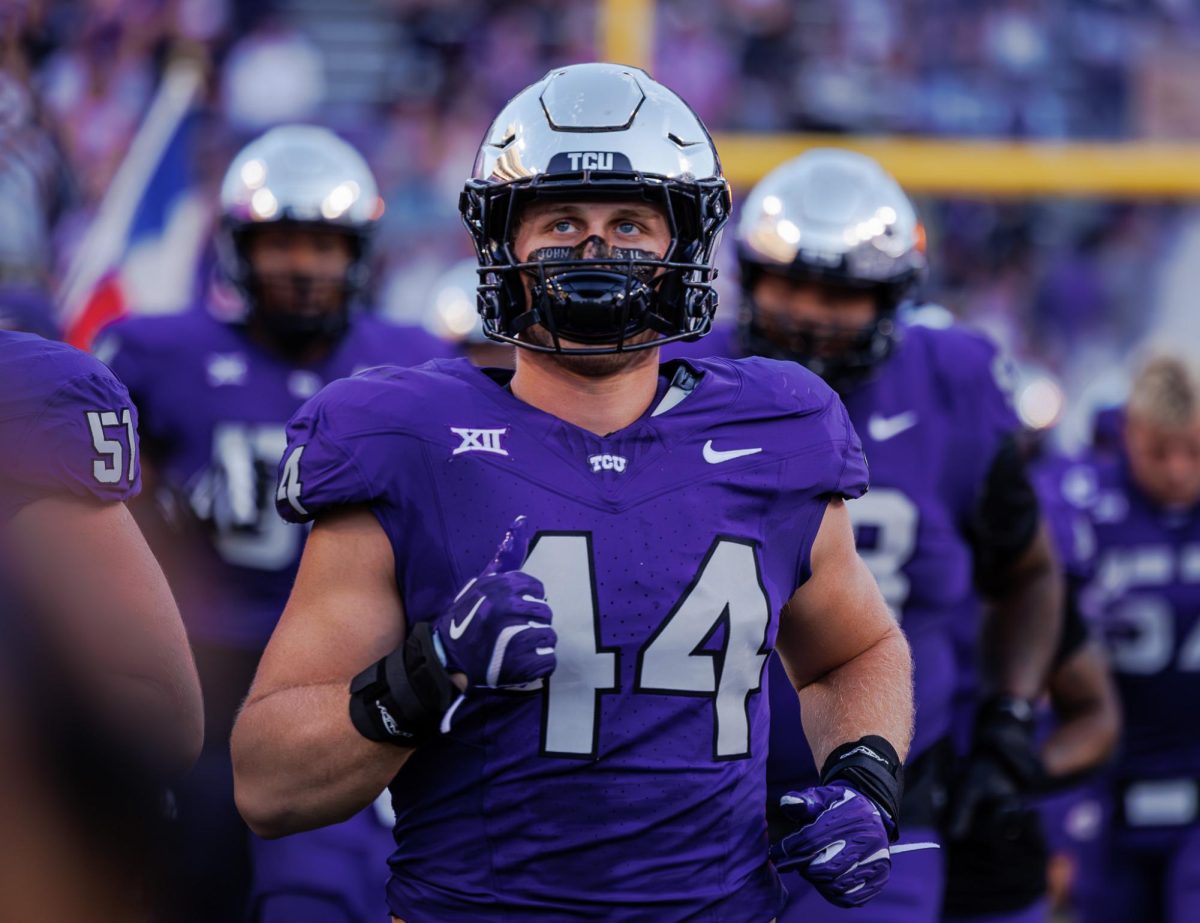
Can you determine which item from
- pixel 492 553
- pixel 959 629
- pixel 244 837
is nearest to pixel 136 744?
pixel 492 553

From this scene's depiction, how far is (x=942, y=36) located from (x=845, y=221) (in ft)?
20.9

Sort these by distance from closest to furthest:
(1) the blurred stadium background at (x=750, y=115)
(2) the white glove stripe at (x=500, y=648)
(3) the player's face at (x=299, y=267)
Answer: (2) the white glove stripe at (x=500, y=648) → (3) the player's face at (x=299, y=267) → (1) the blurred stadium background at (x=750, y=115)

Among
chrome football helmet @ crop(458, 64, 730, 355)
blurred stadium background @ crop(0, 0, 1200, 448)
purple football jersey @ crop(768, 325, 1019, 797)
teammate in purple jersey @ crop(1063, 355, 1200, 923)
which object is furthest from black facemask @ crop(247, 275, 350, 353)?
blurred stadium background @ crop(0, 0, 1200, 448)

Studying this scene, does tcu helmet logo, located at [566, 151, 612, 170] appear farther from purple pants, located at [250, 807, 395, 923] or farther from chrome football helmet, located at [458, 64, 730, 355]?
purple pants, located at [250, 807, 395, 923]

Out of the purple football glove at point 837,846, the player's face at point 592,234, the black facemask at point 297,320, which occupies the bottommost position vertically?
the purple football glove at point 837,846

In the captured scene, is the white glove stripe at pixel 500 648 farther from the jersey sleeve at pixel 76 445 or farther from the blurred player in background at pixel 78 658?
the jersey sleeve at pixel 76 445

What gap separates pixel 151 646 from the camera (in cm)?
243

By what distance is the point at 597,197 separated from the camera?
2561 mm

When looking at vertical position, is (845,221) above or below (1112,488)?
above

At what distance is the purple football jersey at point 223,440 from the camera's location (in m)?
4.43

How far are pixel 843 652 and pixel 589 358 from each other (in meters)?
0.58

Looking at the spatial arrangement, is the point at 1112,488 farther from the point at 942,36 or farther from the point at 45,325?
the point at 942,36

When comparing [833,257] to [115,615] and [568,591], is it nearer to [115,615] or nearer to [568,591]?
[568,591]

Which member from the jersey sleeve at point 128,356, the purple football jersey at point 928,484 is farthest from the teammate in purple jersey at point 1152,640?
the jersey sleeve at point 128,356
